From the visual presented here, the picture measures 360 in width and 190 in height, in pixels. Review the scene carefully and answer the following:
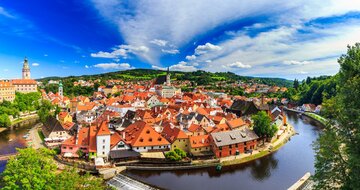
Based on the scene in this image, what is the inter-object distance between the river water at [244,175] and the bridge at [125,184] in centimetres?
145

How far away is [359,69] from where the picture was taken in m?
12.8

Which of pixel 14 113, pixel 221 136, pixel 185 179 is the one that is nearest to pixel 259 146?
pixel 221 136

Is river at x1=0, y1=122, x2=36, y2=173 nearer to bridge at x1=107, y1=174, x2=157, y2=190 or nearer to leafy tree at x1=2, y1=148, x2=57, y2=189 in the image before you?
bridge at x1=107, y1=174, x2=157, y2=190

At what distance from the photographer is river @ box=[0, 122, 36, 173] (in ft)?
117

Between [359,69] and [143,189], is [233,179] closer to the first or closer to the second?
[143,189]

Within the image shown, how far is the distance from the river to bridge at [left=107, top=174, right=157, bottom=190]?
1359cm

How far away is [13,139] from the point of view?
139 feet

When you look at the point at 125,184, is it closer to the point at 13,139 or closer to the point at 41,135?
the point at 41,135

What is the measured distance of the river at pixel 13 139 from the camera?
1407 inches

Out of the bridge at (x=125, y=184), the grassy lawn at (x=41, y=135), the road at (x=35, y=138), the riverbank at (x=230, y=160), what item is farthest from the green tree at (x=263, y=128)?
the grassy lawn at (x=41, y=135)

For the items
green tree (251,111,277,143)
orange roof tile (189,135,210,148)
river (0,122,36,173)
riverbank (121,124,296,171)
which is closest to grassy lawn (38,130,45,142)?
river (0,122,36,173)

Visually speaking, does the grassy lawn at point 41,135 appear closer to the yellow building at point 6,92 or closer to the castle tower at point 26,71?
the yellow building at point 6,92

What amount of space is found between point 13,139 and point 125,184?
29.0 metres

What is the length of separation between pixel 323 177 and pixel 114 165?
834 inches
